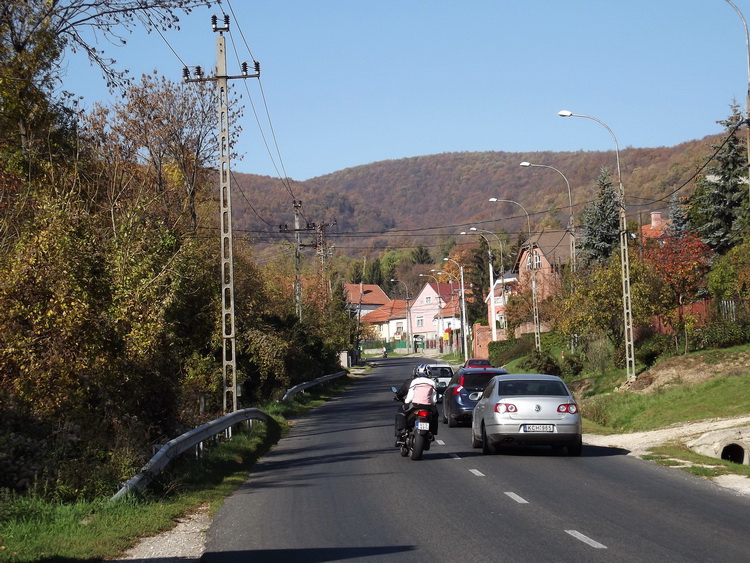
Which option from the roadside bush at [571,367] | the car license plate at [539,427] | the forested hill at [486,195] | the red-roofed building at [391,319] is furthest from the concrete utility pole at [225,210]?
the red-roofed building at [391,319]

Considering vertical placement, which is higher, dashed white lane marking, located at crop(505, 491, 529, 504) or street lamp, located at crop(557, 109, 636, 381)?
street lamp, located at crop(557, 109, 636, 381)

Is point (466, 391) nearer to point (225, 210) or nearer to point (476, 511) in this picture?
point (225, 210)

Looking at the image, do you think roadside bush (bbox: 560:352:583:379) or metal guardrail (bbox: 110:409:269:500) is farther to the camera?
roadside bush (bbox: 560:352:583:379)

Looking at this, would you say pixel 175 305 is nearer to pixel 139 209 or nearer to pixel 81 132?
pixel 139 209

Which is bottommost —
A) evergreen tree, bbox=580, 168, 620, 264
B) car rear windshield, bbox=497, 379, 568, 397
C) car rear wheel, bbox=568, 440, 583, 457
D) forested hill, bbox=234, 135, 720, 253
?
car rear wheel, bbox=568, 440, 583, 457

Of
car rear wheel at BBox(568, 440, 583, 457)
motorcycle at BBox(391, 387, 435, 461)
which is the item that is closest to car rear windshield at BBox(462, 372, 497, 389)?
car rear wheel at BBox(568, 440, 583, 457)

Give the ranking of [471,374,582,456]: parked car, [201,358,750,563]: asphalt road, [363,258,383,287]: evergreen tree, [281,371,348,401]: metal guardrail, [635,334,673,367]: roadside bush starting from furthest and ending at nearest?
[363,258,383,287]: evergreen tree
[281,371,348,401]: metal guardrail
[635,334,673,367]: roadside bush
[471,374,582,456]: parked car
[201,358,750,563]: asphalt road

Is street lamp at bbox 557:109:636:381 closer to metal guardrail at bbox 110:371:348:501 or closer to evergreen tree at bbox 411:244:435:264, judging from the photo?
metal guardrail at bbox 110:371:348:501

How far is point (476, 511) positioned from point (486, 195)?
6962 inches

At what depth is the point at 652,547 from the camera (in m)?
8.91

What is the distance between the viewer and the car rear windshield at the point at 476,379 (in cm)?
2680

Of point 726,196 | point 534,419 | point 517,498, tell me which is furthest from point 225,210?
point 726,196

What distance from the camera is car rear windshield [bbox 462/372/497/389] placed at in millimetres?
26797

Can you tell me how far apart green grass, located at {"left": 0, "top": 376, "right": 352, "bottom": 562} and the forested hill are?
252 ft
